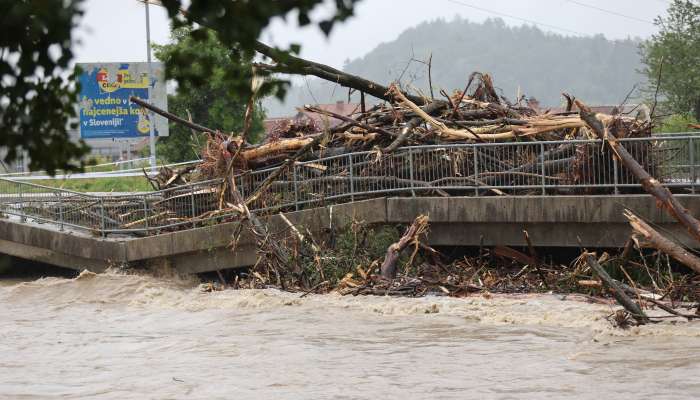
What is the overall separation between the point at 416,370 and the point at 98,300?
9.89 meters

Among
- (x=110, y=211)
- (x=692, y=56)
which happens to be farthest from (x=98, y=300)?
(x=692, y=56)

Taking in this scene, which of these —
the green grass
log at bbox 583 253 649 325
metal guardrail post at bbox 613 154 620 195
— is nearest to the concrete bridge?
metal guardrail post at bbox 613 154 620 195

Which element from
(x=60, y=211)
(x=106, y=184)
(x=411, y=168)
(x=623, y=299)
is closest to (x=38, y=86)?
(x=623, y=299)

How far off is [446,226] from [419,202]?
0.55m

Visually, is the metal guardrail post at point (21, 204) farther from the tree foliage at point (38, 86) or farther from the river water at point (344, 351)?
the tree foliage at point (38, 86)

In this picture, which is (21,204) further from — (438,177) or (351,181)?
(438,177)

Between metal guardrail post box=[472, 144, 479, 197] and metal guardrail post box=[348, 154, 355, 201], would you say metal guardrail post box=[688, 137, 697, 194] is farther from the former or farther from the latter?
metal guardrail post box=[348, 154, 355, 201]

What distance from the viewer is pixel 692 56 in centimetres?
5262

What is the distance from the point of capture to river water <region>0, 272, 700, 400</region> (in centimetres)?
1013

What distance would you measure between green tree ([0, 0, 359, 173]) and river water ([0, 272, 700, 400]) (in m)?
6.11

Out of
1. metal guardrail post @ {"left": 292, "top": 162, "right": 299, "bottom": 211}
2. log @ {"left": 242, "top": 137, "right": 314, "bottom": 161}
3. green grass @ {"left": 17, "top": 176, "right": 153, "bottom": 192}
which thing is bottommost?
green grass @ {"left": 17, "top": 176, "right": 153, "bottom": 192}

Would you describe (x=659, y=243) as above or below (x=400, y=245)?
above

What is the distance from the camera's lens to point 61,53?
395 centimetres

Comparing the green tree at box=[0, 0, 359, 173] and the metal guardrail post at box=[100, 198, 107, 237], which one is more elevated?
the green tree at box=[0, 0, 359, 173]
